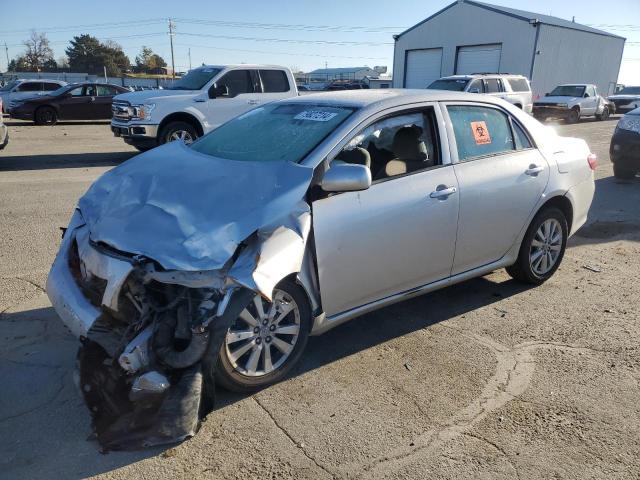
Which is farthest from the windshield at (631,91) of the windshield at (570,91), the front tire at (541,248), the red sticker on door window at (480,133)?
the red sticker on door window at (480,133)

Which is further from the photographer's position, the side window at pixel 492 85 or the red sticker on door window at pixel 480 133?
the side window at pixel 492 85

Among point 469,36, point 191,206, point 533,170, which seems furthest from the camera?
point 469,36

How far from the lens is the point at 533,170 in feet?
14.3

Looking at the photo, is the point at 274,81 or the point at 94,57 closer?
the point at 274,81

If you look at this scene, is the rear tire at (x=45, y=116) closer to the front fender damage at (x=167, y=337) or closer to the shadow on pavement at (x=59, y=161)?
the shadow on pavement at (x=59, y=161)

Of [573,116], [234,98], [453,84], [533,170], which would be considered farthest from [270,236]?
[573,116]

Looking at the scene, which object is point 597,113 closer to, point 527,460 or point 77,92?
point 77,92

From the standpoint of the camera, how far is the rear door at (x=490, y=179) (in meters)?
3.92

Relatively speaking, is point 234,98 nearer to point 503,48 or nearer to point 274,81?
point 274,81

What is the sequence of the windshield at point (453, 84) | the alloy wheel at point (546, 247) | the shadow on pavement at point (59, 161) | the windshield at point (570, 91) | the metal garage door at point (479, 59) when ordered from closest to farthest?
the alloy wheel at point (546, 247) → the shadow on pavement at point (59, 161) → the windshield at point (453, 84) → the windshield at point (570, 91) → the metal garage door at point (479, 59)

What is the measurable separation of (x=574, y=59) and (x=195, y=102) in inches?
1299

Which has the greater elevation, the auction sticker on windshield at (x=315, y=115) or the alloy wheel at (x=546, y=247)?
the auction sticker on windshield at (x=315, y=115)

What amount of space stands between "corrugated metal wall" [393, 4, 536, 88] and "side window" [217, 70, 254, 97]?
25.5m

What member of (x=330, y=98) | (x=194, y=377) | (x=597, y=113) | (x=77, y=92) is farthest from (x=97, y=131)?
(x=597, y=113)
